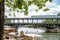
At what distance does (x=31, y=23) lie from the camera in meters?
21.8

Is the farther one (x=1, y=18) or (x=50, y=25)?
(x=50, y=25)

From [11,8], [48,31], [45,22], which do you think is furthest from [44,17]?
[11,8]

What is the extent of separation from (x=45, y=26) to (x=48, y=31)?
4.40 ft

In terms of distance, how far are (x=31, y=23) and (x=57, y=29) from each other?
3.52 metres

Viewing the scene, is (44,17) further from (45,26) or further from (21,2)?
A: (21,2)

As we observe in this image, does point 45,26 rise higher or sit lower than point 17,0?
lower

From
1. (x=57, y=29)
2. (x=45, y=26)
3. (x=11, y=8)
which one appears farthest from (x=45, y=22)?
(x=11, y=8)

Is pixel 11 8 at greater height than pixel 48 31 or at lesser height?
greater

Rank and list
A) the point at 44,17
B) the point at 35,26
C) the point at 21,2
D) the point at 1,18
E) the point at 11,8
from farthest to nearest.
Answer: the point at 35,26
the point at 44,17
the point at 11,8
the point at 21,2
the point at 1,18

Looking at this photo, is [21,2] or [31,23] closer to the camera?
[21,2]

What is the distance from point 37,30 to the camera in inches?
840

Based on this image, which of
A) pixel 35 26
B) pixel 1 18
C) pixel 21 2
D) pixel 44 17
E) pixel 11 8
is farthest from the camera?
pixel 35 26

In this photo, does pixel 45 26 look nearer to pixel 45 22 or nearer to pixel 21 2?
pixel 45 22

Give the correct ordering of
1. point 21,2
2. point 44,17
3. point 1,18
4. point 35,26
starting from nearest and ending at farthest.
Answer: point 1,18, point 21,2, point 44,17, point 35,26
